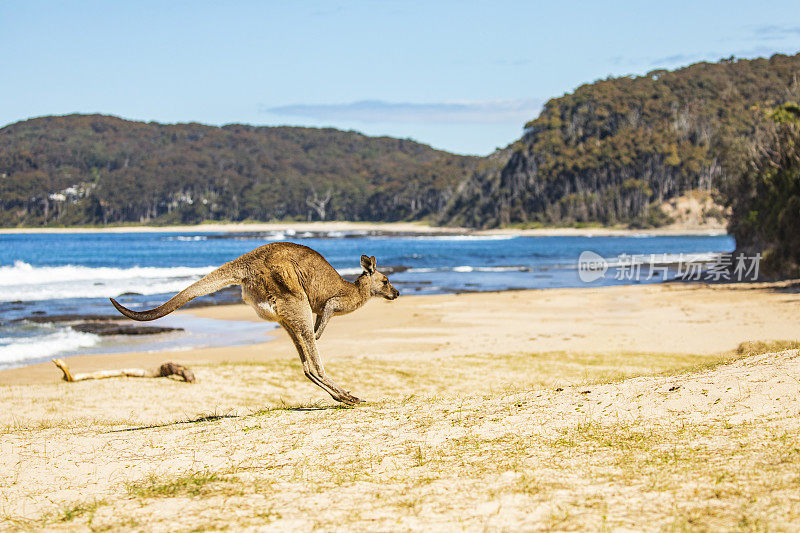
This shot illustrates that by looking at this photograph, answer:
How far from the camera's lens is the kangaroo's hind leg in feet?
24.0

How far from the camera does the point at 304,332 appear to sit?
24.2 ft

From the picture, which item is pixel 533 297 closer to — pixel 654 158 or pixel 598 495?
pixel 598 495

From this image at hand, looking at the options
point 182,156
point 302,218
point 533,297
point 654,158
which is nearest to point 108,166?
point 182,156

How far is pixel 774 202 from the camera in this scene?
2745cm

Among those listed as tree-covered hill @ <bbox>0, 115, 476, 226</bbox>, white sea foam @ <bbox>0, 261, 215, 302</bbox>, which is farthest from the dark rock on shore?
tree-covered hill @ <bbox>0, 115, 476, 226</bbox>

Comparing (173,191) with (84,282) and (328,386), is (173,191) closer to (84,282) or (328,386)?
(84,282)

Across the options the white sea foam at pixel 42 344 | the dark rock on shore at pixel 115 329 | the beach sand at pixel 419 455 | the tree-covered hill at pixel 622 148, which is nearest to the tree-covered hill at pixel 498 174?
the tree-covered hill at pixel 622 148

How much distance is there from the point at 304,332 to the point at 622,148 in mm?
118772

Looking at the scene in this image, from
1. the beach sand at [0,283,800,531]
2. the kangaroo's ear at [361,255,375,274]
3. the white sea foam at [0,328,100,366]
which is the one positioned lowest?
the white sea foam at [0,328,100,366]

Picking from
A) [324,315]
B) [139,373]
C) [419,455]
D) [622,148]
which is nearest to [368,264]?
[324,315]

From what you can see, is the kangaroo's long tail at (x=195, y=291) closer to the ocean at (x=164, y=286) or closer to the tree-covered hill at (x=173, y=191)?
the ocean at (x=164, y=286)

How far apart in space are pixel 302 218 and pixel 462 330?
15235 centimetres

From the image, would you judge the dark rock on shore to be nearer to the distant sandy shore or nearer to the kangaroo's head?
the kangaroo's head

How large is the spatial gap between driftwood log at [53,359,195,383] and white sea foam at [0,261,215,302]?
787 inches
